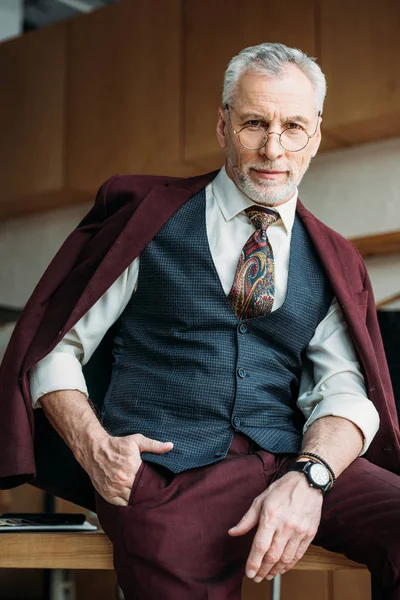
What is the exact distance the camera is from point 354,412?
1484 millimetres

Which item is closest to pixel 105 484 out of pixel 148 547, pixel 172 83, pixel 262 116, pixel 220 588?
pixel 148 547

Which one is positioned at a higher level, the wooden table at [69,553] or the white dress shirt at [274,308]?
the white dress shirt at [274,308]

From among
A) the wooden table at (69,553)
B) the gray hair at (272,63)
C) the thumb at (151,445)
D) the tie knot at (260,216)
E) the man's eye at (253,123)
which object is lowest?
the wooden table at (69,553)

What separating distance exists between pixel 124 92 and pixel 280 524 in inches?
114

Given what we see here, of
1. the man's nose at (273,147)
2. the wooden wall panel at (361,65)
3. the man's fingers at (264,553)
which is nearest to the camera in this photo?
the man's fingers at (264,553)

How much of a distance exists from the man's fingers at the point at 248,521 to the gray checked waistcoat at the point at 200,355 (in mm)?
132

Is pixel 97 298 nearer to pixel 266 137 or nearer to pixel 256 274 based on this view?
pixel 256 274

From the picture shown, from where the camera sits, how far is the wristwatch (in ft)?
4.42

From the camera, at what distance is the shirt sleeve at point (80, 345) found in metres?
1.48

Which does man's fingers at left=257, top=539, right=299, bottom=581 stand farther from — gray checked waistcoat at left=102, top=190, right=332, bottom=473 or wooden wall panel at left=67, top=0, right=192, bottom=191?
wooden wall panel at left=67, top=0, right=192, bottom=191

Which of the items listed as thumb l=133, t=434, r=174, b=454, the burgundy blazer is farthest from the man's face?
thumb l=133, t=434, r=174, b=454

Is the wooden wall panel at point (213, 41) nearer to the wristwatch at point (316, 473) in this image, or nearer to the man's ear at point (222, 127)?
the man's ear at point (222, 127)

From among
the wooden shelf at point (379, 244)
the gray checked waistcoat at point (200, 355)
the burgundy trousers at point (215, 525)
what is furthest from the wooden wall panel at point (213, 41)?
the burgundy trousers at point (215, 525)

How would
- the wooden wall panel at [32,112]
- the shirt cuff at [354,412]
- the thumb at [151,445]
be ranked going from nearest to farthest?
the thumb at [151,445]
the shirt cuff at [354,412]
the wooden wall panel at [32,112]
